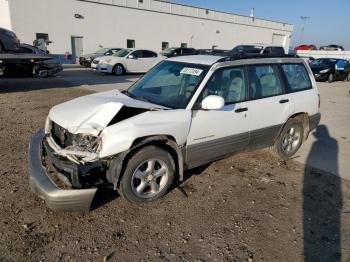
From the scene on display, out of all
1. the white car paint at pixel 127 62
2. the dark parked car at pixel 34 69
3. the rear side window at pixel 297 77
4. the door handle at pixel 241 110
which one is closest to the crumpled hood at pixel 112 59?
the white car paint at pixel 127 62

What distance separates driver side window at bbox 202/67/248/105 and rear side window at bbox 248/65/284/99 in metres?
0.16

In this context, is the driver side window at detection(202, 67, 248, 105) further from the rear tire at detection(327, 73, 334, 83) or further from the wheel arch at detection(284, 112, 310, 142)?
the rear tire at detection(327, 73, 334, 83)

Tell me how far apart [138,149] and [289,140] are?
10.4 feet

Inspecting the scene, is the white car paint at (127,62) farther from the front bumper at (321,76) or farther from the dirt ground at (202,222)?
the dirt ground at (202,222)

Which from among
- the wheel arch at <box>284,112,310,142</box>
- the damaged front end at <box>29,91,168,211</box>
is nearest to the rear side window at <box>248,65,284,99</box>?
the wheel arch at <box>284,112,310,142</box>

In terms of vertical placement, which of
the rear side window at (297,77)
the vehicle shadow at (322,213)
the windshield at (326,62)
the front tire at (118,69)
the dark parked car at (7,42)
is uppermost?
the dark parked car at (7,42)

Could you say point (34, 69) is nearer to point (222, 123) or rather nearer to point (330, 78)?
point (222, 123)

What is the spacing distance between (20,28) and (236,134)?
24.0m

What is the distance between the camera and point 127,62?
62.0ft

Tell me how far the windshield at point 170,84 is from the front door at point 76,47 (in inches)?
956

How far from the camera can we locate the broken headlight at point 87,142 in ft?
11.0

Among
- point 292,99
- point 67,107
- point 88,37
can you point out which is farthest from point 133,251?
point 88,37

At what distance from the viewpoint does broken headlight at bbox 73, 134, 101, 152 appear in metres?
3.36

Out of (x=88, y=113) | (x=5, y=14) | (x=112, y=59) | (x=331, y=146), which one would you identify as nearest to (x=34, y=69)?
(x=112, y=59)
